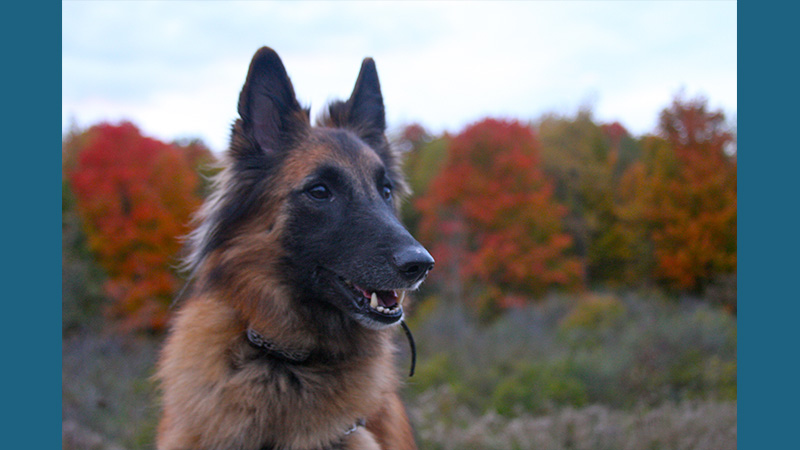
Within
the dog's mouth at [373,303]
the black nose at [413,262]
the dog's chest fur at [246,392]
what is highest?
the black nose at [413,262]

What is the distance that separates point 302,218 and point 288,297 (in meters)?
0.47

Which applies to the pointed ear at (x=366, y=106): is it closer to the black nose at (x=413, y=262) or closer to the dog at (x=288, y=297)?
the dog at (x=288, y=297)

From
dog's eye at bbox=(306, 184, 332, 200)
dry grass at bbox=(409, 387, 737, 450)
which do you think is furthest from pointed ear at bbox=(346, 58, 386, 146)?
dry grass at bbox=(409, 387, 737, 450)

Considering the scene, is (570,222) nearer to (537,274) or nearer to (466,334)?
(537,274)

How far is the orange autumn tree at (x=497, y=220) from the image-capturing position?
22797 millimetres

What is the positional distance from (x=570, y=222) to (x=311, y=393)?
2517cm

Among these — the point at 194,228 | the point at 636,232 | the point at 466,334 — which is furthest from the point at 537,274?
the point at 194,228

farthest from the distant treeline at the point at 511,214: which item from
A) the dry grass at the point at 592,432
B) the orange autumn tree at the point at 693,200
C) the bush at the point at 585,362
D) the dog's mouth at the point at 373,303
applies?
the dog's mouth at the point at 373,303

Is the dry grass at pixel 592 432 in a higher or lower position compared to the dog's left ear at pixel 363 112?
lower

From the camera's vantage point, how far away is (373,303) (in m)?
3.38

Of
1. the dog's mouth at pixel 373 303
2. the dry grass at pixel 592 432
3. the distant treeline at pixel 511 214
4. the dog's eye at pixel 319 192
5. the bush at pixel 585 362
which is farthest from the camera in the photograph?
the distant treeline at pixel 511 214

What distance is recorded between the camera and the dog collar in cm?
343

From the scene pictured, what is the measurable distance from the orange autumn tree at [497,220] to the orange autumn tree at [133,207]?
10007mm

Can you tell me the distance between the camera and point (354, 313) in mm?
3396
